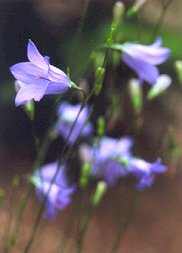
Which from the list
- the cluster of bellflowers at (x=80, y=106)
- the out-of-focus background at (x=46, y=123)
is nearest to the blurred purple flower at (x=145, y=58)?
the cluster of bellflowers at (x=80, y=106)

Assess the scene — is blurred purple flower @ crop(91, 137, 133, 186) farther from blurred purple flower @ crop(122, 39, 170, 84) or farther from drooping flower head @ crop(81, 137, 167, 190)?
blurred purple flower @ crop(122, 39, 170, 84)

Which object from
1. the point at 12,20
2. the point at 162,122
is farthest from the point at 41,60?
the point at 162,122

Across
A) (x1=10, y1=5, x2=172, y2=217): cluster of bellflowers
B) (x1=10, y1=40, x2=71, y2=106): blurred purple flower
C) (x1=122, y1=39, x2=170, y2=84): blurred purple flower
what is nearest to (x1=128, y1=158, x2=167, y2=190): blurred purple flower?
(x1=10, y1=5, x2=172, y2=217): cluster of bellflowers

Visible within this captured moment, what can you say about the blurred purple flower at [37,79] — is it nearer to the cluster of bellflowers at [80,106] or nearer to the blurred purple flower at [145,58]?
the cluster of bellflowers at [80,106]

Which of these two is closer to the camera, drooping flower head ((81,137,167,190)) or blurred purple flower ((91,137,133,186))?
drooping flower head ((81,137,167,190))

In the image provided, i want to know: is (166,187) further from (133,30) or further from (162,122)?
(133,30)

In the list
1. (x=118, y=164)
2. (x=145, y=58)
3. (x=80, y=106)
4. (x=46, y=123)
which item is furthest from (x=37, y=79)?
(x=46, y=123)
